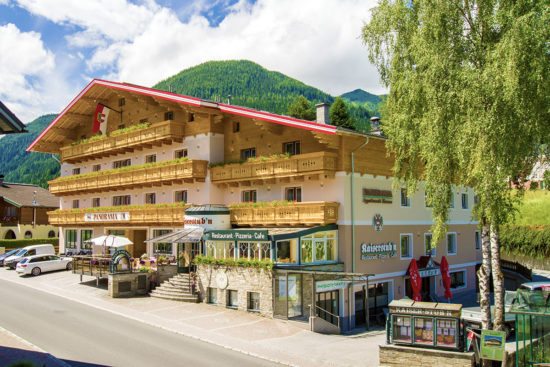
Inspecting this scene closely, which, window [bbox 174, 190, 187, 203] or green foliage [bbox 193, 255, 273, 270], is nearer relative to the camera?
green foliage [bbox 193, 255, 273, 270]

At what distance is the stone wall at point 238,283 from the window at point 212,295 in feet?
0.19

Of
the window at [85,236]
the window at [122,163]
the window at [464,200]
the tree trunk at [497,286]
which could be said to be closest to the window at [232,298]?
the tree trunk at [497,286]

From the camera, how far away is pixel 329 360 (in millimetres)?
18844

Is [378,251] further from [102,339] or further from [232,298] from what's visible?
[102,339]

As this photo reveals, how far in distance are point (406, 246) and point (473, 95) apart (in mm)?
16668

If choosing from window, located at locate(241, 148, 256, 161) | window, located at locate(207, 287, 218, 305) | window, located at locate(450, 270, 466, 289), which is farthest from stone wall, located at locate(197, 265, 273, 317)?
window, located at locate(450, 270, 466, 289)

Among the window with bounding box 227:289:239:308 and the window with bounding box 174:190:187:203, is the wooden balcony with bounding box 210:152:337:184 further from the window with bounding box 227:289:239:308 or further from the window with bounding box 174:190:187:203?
the window with bounding box 227:289:239:308

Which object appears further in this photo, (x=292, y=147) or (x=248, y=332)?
(x=292, y=147)

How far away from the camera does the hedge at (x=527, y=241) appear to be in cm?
5106

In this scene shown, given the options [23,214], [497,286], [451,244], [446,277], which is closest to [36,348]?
[497,286]

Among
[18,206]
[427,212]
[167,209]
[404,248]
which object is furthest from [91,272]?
[18,206]

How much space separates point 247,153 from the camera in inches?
1309

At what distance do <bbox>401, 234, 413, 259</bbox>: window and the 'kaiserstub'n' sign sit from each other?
20750 mm

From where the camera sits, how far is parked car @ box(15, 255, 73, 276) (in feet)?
130
